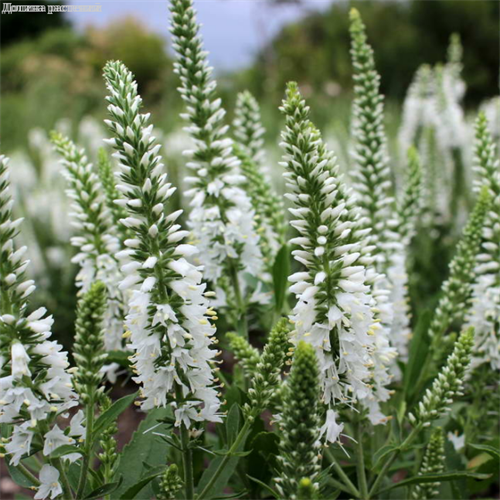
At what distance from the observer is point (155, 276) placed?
2000mm

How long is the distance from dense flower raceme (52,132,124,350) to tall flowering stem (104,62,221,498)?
760mm

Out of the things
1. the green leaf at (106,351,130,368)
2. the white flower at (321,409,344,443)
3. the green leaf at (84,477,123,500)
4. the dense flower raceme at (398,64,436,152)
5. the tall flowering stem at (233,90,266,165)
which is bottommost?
the green leaf at (84,477,123,500)

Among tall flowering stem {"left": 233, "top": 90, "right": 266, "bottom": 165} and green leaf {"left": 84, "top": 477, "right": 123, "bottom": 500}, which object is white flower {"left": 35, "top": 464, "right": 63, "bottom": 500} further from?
tall flowering stem {"left": 233, "top": 90, "right": 266, "bottom": 165}

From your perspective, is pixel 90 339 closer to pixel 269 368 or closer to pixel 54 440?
pixel 54 440

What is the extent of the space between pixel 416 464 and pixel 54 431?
66.8 inches

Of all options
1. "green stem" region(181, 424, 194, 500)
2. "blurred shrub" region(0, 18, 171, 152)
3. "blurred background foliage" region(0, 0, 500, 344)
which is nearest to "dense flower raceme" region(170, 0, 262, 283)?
"green stem" region(181, 424, 194, 500)

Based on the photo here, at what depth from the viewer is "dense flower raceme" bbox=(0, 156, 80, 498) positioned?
185 centimetres

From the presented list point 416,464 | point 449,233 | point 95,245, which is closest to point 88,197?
point 95,245

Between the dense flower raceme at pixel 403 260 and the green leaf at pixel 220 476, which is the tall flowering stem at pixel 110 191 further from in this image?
the dense flower raceme at pixel 403 260

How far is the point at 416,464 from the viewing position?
111 inches

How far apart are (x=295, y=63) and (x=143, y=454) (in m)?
28.6

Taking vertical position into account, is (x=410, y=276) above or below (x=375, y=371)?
above

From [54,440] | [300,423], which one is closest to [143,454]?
[54,440]

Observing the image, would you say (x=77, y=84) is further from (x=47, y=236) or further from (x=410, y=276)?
(x=410, y=276)
